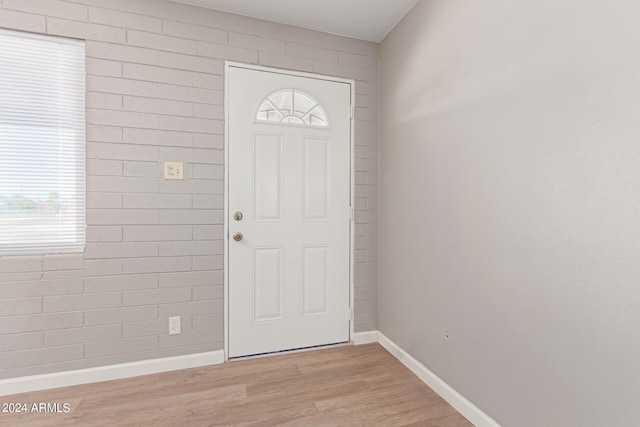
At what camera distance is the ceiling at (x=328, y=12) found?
209 centimetres

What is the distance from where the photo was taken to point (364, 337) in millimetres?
2568

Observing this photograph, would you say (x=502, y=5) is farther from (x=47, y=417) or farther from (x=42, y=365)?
(x=42, y=365)

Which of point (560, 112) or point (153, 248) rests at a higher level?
point (560, 112)

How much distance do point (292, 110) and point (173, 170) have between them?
99 cm

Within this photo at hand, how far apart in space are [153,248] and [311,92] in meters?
1.66

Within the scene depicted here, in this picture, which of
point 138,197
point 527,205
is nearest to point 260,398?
point 138,197

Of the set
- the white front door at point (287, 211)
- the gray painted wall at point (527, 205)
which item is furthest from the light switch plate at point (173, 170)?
the gray painted wall at point (527, 205)

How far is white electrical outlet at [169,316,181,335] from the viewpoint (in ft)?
7.00

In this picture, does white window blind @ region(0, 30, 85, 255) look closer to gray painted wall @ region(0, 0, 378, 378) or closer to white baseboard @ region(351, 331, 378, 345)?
gray painted wall @ region(0, 0, 378, 378)

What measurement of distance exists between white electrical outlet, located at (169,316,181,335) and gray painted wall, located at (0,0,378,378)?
1.5 inches

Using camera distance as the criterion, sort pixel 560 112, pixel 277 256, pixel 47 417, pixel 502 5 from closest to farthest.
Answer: pixel 560 112 → pixel 502 5 → pixel 47 417 → pixel 277 256

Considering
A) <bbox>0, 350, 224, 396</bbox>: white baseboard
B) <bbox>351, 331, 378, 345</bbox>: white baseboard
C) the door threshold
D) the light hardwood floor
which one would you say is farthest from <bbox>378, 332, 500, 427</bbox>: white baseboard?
<bbox>0, 350, 224, 396</bbox>: white baseboard

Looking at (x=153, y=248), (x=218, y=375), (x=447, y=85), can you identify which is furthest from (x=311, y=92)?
(x=218, y=375)

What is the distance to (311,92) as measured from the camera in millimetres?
2410
